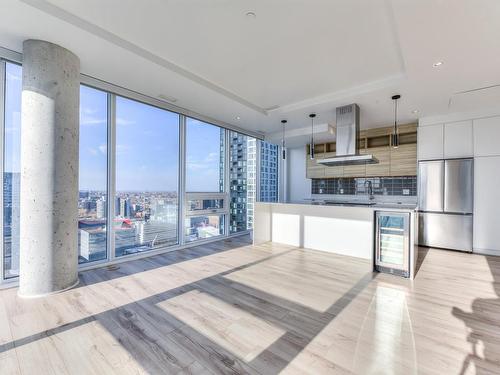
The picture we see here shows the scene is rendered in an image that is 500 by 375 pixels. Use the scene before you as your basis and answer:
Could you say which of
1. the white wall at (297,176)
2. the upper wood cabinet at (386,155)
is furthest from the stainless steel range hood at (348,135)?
the white wall at (297,176)

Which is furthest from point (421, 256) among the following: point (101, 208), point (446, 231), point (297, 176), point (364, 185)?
point (101, 208)

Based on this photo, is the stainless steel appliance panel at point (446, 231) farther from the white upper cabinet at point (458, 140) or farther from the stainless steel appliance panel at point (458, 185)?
the white upper cabinet at point (458, 140)

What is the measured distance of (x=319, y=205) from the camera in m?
4.15

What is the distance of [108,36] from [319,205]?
12.2 feet

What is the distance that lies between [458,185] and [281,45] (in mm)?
4405

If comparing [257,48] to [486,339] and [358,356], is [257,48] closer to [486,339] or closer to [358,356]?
[358,356]

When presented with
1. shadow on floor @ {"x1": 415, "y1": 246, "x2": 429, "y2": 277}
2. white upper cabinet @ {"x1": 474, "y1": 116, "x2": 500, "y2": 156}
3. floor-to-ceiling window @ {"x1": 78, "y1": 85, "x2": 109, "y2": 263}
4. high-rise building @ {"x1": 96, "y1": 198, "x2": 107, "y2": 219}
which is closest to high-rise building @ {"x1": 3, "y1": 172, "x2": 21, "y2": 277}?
floor-to-ceiling window @ {"x1": 78, "y1": 85, "x2": 109, "y2": 263}

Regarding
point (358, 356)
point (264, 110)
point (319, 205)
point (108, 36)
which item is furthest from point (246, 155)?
point (358, 356)

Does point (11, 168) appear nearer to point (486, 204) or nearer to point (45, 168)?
point (45, 168)

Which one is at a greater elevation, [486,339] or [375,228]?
[375,228]

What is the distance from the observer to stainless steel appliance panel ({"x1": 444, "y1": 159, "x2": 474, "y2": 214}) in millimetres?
4402

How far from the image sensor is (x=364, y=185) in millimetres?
6027

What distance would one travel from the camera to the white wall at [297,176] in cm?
720

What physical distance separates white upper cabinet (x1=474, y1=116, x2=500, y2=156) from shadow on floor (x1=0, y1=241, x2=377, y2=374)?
12.6 feet
